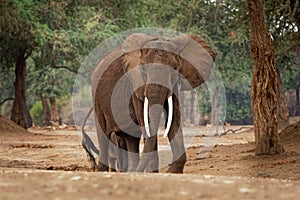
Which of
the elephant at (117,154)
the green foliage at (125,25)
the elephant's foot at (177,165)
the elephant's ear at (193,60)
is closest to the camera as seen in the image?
the elephant's foot at (177,165)

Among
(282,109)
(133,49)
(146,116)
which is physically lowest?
(282,109)

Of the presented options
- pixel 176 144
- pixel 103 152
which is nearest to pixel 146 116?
pixel 176 144

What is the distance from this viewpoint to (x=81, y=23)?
33.5m

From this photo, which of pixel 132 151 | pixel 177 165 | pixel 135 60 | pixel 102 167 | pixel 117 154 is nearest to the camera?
pixel 177 165

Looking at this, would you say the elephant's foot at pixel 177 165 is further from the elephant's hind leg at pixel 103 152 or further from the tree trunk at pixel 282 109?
the tree trunk at pixel 282 109

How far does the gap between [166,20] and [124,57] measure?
25.9 metres

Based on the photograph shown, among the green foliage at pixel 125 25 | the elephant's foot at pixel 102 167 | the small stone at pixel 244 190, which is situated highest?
the green foliage at pixel 125 25

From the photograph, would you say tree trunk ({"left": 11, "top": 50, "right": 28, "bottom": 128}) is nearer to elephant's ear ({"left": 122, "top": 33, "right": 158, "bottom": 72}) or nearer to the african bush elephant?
the african bush elephant

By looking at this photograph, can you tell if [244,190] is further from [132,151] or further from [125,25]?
[125,25]

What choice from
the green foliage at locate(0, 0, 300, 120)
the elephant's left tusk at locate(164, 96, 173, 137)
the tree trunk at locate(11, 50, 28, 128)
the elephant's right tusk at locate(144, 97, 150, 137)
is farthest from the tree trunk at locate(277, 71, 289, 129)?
the elephant's right tusk at locate(144, 97, 150, 137)

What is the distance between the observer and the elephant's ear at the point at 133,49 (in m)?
10.7

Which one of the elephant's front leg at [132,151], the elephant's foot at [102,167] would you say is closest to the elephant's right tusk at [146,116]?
the elephant's front leg at [132,151]

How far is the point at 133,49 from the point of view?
10836mm

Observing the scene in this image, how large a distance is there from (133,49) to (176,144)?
1.73m
